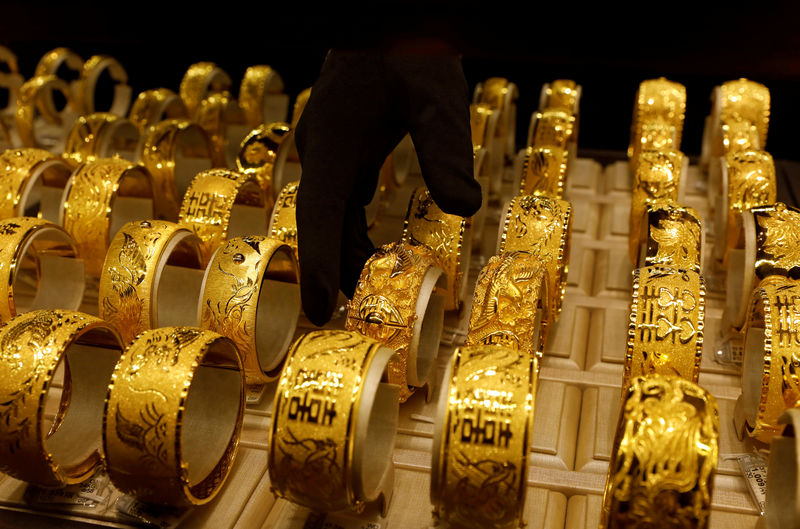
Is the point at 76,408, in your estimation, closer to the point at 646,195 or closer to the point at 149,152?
the point at 149,152

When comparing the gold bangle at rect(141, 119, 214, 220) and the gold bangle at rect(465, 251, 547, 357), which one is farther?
the gold bangle at rect(141, 119, 214, 220)

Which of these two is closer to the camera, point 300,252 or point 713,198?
point 300,252

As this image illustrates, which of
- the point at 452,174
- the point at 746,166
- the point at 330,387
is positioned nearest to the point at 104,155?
the point at 452,174

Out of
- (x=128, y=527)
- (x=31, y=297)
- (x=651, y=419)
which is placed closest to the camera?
(x=651, y=419)

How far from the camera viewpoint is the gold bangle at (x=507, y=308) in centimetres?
90

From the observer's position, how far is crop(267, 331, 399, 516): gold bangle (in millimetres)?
740

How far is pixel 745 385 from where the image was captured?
961 mm

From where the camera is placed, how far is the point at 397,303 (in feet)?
3.01

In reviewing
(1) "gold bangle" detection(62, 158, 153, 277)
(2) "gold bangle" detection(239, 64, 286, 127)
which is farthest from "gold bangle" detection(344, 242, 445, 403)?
(2) "gold bangle" detection(239, 64, 286, 127)

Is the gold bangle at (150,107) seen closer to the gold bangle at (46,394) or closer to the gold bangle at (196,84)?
the gold bangle at (196,84)

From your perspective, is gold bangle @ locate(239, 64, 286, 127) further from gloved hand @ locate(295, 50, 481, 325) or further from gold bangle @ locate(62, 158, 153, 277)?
gloved hand @ locate(295, 50, 481, 325)

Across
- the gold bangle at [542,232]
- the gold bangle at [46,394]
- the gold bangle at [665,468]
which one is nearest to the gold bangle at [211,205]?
the gold bangle at [46,394]

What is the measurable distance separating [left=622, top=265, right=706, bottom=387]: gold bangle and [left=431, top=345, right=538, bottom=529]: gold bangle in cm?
17

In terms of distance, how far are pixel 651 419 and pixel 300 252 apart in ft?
1.54
